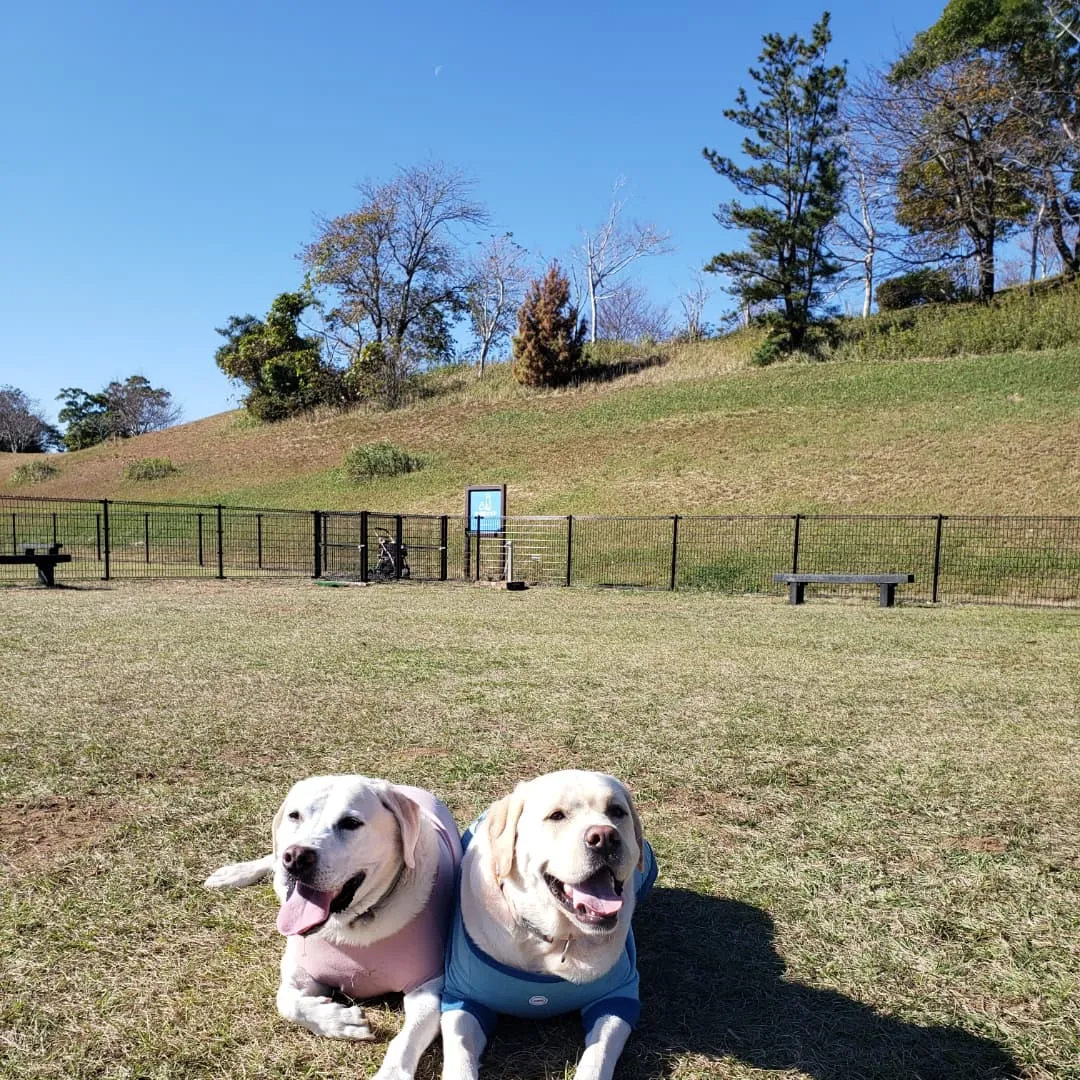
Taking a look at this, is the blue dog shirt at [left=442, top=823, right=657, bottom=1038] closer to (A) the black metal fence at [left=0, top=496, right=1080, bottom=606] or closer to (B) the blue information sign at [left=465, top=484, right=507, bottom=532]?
(A) the black metal fence at [left=0, top=496, right=1080, bottom=606]

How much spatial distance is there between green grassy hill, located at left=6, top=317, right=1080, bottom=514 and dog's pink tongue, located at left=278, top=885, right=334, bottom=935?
18.9 meters

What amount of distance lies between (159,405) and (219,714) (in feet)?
247

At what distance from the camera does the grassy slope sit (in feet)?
67.1

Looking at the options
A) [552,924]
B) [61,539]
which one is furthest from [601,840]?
[61,539]

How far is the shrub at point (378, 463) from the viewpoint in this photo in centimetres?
2958

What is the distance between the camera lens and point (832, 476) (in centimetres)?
2170

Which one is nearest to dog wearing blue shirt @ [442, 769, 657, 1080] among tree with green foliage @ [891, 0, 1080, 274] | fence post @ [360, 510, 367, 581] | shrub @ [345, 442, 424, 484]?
fence post @ [360, 510, 367, 581]

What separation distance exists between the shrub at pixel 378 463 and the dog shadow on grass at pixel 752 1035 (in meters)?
28.0

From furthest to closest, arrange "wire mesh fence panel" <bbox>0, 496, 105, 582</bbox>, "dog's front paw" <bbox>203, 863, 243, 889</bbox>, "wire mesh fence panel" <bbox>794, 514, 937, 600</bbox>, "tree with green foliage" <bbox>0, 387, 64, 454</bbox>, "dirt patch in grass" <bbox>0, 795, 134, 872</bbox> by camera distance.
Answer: "tree with green foliage" <bbox>0, 387, 64, 454</bbox> < "wire mesh fence panel" <bbox>0, 496, 105, 582</bbox> < "wire mesh fence panel" <bbox>794, 514, 937, 600</bbox> < "dirt patch in grass" <bbox>0, 795, 134, 872</bbox> < "dog's front paw" <bbox>203, 863, 243, 889</bbox>

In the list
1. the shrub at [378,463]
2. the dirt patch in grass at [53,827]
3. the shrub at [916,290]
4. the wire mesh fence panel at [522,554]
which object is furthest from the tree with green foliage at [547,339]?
the dirt patch in grass at [53,827]

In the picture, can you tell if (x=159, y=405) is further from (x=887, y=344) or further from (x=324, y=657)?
(x=324, y=657)

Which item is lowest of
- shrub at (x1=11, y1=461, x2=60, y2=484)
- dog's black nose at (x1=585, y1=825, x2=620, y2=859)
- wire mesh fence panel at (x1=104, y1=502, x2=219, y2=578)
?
wire mesh fence panel at (x1=104, y1=502, x2=219, y2=578)

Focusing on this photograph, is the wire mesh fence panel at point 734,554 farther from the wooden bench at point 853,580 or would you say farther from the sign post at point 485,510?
the sign post at point 485,510

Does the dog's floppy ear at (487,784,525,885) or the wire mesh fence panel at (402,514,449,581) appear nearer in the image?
the dog's floppy ear at (487,784,525,885)
